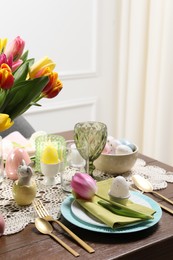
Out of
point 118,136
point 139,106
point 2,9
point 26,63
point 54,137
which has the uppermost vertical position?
point 2,9

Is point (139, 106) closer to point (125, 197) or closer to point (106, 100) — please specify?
point (106, 100)

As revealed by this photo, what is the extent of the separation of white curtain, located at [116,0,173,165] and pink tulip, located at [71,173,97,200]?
166cm

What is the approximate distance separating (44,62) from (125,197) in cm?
38

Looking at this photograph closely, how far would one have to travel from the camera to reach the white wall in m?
2.57

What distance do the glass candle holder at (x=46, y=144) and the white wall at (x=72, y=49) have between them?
1.29 m

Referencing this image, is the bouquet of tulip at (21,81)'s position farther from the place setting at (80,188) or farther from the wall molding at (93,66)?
the wall molding at (93,66)

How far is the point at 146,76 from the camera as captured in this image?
2.79 m

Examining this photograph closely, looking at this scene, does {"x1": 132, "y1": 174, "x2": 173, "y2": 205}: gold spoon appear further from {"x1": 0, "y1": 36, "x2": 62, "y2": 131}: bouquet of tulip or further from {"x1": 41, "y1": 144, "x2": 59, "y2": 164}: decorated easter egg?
{"x1": 0, "y1": 36, "x2": 62, "y2": 131}: bouquet of tulip

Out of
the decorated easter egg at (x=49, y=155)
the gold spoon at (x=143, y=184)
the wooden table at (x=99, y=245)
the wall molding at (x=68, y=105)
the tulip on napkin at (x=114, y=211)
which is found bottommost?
the wall molding at (x=68, y=105)

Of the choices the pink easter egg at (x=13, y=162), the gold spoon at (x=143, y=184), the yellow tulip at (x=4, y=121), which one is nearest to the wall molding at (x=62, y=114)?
the pink easter egg at (x=13, y=162)

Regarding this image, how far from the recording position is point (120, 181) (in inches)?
41.3

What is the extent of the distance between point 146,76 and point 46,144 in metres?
1.61

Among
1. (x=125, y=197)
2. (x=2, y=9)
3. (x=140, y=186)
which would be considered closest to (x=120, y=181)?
(x=125, y=197)

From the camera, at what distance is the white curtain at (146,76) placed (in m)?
2.62
